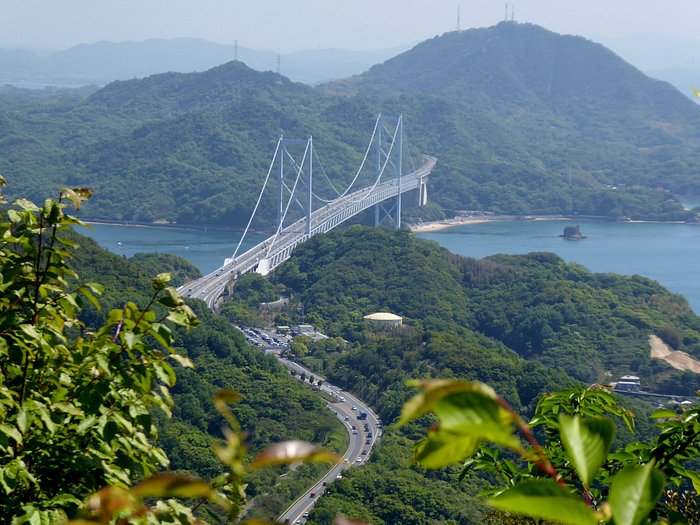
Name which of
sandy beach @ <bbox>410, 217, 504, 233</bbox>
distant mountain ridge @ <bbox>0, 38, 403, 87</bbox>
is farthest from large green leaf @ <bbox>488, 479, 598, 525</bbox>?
distant mountain ridge @ <bbox>0, 38, 403, 87</bbox>

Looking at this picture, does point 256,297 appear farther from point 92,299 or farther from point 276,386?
point 92,299

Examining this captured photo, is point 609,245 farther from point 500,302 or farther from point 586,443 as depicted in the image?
point 586,443

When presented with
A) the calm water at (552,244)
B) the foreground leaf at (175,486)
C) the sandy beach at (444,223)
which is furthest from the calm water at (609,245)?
the foreground leaf at (175,486)

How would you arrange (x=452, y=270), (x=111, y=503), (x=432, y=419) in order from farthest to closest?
(x=452, y=270) → (x=432, y=419) → (x=111, y=503)

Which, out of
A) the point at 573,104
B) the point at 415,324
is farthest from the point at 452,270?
the point at 573,104

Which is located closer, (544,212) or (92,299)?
(92,299)

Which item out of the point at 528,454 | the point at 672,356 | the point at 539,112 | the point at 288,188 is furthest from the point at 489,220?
the point at 528,454
